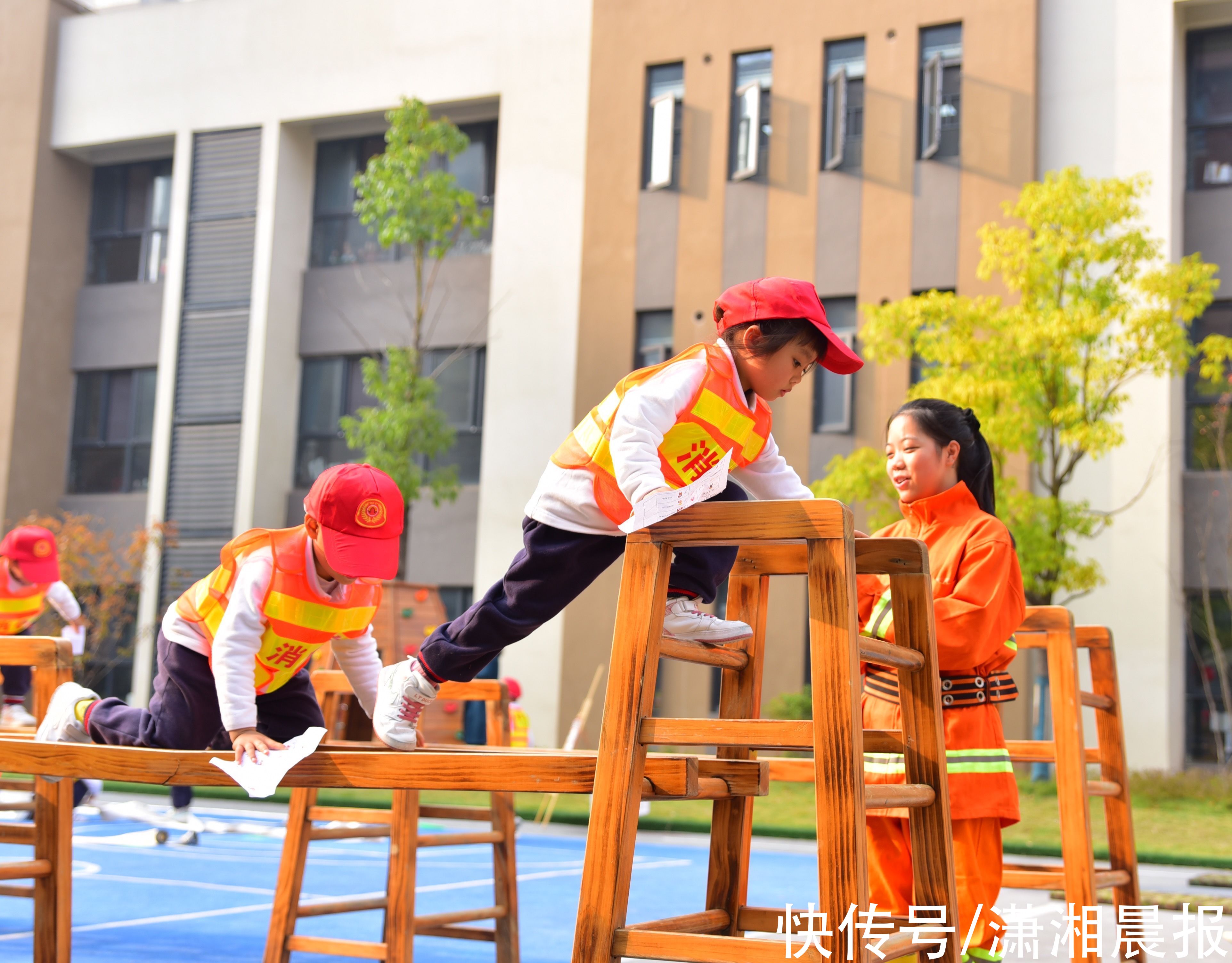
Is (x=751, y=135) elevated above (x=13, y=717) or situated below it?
above

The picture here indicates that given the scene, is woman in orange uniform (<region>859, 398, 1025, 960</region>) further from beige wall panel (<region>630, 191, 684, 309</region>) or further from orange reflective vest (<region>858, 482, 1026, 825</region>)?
beige wall panel (<region>630, 191, 684, 309</region>)

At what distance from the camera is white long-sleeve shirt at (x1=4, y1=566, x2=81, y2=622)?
31.8ft

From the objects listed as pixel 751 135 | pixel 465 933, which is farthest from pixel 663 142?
pixel 465 933

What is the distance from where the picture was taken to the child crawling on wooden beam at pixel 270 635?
340cm

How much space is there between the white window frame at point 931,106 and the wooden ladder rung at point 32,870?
14098 mm

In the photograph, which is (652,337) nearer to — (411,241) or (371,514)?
(411,241)

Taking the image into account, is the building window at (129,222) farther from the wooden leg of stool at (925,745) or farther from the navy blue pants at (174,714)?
the wooden leg of stool at (925,745)

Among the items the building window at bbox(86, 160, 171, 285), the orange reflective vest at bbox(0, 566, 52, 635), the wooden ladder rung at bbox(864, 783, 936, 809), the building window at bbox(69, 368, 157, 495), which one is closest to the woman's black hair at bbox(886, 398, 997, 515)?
the wooden ladder rung at bbox(864, 783, 936, 809)

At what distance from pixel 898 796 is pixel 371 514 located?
1.58m

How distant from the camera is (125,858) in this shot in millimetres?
8430

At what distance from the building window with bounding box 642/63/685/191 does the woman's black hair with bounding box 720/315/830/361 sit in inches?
569

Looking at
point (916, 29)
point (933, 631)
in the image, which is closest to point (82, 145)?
point (916, 29)

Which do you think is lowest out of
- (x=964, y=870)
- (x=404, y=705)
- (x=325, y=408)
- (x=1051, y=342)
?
(x=964, y=870)

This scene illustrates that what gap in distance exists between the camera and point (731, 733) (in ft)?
7.86
